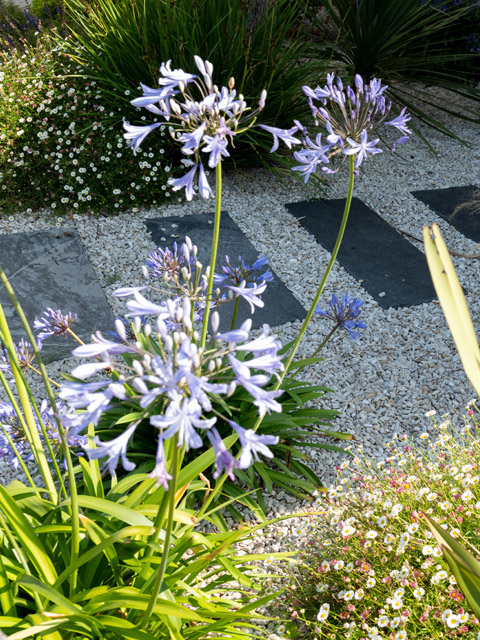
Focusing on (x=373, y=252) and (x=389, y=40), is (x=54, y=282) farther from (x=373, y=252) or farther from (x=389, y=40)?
(x=389, y=40)

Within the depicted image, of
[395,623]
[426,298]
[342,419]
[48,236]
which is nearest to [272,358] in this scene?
[395,623]

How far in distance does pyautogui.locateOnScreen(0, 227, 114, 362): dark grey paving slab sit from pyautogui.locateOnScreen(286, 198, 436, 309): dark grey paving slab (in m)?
1.61

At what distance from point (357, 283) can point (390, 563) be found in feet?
7.16

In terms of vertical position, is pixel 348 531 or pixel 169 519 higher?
pixel 169 519

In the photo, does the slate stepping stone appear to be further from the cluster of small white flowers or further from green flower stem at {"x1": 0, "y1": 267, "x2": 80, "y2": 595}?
green flower stem at {"x1": 0, "y1": 267, "x2": 80, "y2": 595}

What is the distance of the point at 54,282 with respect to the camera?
353 centimetres

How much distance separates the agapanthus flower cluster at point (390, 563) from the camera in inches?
61.5

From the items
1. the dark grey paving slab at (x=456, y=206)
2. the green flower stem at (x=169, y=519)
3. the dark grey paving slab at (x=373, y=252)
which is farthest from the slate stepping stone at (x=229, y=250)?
the green flower stem at (x=169, y=519)

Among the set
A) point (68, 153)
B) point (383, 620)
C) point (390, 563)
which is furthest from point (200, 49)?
point (383, 620)

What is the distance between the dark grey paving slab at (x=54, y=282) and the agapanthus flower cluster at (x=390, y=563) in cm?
169

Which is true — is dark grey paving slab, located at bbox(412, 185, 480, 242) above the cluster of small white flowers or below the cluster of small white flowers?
below

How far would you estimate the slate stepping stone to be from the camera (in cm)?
335

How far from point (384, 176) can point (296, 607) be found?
3906 millimetres

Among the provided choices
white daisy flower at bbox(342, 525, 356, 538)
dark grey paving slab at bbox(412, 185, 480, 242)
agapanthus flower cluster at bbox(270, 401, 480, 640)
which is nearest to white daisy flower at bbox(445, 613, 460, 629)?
agapanthus flower cluster at bbox(270, 401, 480, 640)
